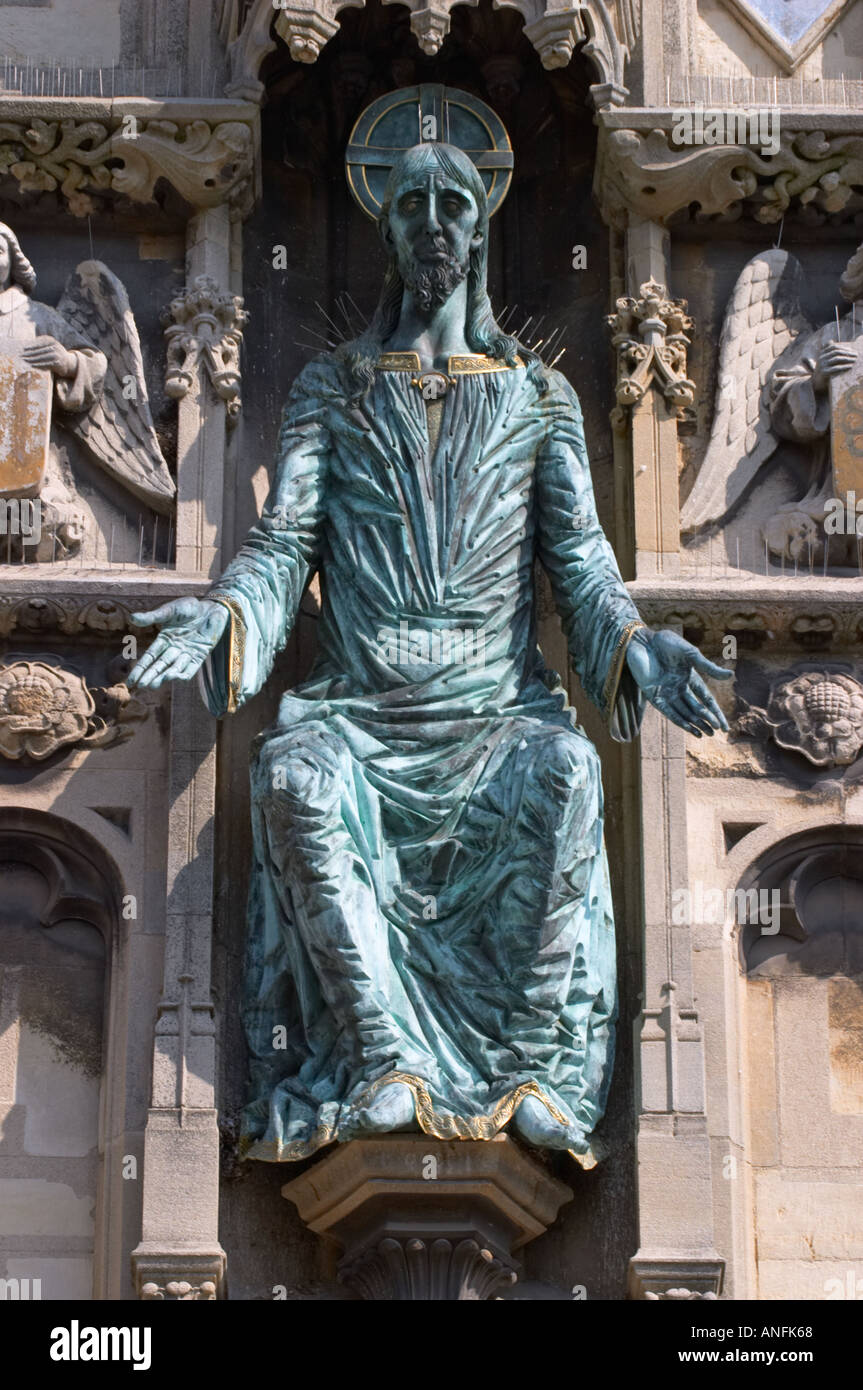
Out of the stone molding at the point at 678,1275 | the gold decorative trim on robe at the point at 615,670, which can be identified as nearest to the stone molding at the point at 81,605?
the gold decorative trim on robe at the point at 615,670

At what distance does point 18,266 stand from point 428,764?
2.86 metres

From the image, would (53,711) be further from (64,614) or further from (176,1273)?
(176,1273)

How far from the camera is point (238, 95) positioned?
51.0ft

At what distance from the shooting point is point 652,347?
15.3 m

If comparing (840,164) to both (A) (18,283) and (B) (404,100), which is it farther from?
(A) (18,283)

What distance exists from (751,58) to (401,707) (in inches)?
137

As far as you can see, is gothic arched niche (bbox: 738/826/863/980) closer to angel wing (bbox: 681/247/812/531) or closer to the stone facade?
the stone facade

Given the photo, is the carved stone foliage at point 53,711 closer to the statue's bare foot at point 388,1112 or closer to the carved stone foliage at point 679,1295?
the statue's bare foot at point 388,1112

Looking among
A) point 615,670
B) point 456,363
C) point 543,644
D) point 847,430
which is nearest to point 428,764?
point 615,670

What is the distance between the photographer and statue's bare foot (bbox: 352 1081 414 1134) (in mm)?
13438

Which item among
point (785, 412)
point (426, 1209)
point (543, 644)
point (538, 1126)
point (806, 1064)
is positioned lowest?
point (426, 1209)

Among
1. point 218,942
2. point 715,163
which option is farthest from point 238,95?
point 218,942

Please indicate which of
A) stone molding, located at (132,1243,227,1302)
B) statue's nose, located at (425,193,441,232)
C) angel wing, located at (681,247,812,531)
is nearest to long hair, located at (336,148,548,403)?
statue's nose, located at (425,193,441,232)

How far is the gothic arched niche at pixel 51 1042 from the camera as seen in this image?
14164 millimetres
